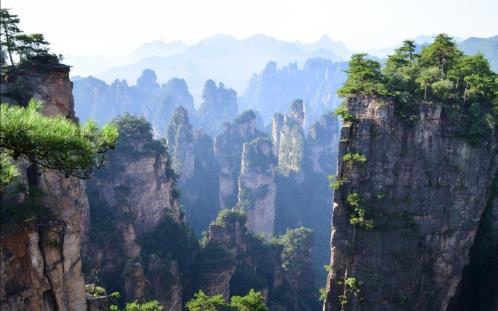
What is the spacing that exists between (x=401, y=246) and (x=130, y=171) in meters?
19.0

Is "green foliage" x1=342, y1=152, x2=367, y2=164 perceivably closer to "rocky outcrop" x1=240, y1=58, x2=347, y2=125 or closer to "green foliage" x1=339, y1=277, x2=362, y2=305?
"green foliage" x1=339, y1=277, x2=362, y2=305

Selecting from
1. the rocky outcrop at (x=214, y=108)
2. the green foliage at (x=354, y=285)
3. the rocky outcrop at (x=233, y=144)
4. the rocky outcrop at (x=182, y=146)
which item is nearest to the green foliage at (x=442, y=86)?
the green foliage at (x=354, y=285)

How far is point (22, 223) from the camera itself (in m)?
10.1

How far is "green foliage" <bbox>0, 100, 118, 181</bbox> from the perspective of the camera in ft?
20.6

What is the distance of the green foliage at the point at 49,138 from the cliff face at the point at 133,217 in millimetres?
17361

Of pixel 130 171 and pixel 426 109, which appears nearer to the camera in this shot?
pixel 426 109

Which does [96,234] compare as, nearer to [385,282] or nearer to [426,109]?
[385,282]

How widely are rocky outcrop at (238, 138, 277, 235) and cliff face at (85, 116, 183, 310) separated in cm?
1857

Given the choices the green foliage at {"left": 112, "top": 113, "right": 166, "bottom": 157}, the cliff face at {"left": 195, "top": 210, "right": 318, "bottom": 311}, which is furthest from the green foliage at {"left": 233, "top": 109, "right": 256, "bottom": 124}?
the green foliage at {"left": 112, "top": 113, "right": 166, "bottom": 157}

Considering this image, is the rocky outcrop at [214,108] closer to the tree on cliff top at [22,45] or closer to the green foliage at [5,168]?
→ the tree on cliff top at [22,45]

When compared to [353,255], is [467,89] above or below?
above

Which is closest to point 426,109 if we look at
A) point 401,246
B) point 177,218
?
point 401,246

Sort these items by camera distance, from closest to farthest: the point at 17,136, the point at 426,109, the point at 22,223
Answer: the point at 17,136, the point at 22,223, the point at 426,109

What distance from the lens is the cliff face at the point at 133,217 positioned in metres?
26.4
